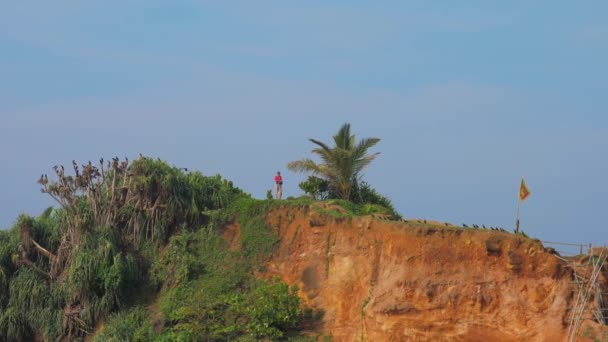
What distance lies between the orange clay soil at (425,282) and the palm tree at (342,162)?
3.23 metres

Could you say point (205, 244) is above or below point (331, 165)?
below

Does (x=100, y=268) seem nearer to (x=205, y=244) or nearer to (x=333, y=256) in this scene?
(x=205, y=244)

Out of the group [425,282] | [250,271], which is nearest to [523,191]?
[425,282]

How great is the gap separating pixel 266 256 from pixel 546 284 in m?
8.31

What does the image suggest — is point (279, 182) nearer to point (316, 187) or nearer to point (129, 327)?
point (316, 187)

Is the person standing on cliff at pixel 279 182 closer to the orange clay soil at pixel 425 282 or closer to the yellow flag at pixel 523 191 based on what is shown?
the orange clay soil at pixel 425 282

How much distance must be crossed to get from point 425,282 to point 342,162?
24.5ft

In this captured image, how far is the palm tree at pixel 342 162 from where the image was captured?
28.4 metres

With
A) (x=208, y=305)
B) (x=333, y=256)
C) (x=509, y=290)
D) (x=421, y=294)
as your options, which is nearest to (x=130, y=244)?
(x=208, y=305)

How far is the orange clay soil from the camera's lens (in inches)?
798

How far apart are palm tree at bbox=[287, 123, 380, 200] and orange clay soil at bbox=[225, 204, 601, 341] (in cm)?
323

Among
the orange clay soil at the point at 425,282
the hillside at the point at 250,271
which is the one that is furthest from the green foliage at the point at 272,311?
the orange clay soil at the point at 425,282

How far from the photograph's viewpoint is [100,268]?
84.1 ft

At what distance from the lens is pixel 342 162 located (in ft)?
93.1
